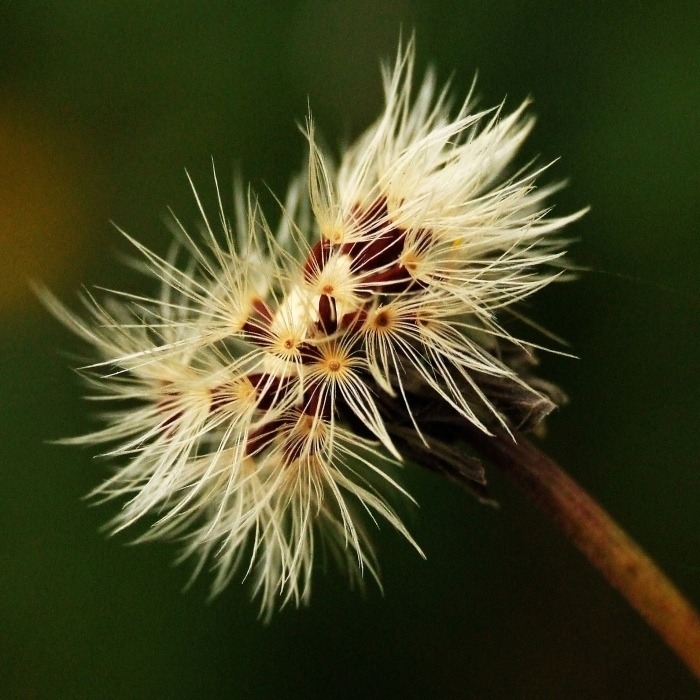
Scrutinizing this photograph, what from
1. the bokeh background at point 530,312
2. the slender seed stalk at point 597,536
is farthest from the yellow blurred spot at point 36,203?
the slender seed stalk at point 597,536

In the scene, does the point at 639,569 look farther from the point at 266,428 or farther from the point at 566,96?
the point at 566,96

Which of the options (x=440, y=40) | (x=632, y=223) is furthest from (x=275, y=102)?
(x=632, y=223)

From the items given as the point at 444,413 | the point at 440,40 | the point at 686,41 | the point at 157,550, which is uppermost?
the point at 440,40

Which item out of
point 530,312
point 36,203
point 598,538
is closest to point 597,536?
point 598,538

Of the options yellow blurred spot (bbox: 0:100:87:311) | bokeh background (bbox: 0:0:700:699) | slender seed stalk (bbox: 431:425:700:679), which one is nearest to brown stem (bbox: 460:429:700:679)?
slender seed stalk (bbox: 431:425:700:679)

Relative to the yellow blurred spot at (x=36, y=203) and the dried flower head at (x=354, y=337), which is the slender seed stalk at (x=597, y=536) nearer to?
the dried flower head at (x=354, y=337)

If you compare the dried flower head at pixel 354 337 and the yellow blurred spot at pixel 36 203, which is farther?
the yellow blurred spot at pixel 36 203

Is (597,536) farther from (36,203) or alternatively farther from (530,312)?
(36,203)

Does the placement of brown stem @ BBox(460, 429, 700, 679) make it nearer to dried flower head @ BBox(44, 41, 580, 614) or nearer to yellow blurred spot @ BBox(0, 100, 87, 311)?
dried flower head @ BBox(44, 41, 580, 614)
